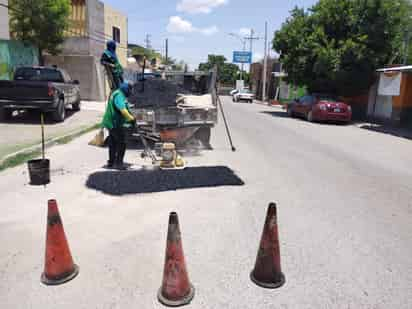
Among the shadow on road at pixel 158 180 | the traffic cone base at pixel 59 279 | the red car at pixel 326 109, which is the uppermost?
the red car at pixel 326 109

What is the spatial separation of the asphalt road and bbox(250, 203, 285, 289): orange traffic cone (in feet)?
0.41

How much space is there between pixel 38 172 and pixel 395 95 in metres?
15.7

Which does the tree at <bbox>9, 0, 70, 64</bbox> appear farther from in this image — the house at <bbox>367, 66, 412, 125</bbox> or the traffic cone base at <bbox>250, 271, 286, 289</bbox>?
the traffic cone base at <bbox>250, 271, 286, 289</bbox>

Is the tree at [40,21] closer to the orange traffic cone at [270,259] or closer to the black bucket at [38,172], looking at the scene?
the black bucket at [38,172]

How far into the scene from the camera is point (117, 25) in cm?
3184

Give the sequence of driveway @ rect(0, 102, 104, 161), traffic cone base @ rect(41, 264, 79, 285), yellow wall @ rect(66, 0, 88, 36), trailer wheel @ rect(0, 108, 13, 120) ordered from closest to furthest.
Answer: traffic cone base @ rect(41, 264, 79, 285)
driveway @ rect(0, 102, 104, 161)
trailer wheel @ rect(0, 108, 13, 120)
yellow wall @ rect(66, 0, 88, 36)

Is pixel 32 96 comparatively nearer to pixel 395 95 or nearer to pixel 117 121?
pixel 117 121

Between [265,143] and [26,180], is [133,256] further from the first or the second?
[265,143]

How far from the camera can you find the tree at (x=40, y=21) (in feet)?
57.4

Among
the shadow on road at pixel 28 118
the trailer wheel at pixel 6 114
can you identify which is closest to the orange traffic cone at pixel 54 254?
the shadow on road at pixel 28 118

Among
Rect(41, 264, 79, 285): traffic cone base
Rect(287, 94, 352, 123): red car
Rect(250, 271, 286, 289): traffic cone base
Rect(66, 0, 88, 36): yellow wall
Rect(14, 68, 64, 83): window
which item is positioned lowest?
Rect(41, 264, 79, 285): traffic cone base

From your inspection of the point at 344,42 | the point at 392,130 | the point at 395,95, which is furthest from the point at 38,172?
the point at 344,42

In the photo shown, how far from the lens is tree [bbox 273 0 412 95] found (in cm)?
1694

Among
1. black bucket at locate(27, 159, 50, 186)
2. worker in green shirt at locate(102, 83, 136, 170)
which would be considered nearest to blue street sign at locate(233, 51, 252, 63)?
worker in green shirt at locate(102, 83, 136, 170)
